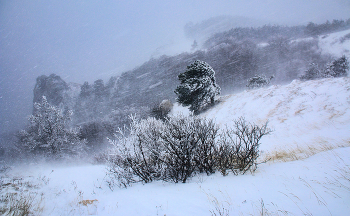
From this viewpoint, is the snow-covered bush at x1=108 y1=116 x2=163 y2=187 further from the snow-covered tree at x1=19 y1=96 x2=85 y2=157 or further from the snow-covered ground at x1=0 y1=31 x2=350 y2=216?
the snow-covered tree at x1=19 y1=96 x2=85 y2=157

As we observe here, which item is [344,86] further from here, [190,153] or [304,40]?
[304,40]

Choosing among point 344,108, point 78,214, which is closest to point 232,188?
point 78,214

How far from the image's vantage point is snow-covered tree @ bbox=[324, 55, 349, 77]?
23.4 metres

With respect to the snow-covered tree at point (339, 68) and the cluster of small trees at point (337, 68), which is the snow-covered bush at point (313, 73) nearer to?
the cluster of small trees at point (337, 68)

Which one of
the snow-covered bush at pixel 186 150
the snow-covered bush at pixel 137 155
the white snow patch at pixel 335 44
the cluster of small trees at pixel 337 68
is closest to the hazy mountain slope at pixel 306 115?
the snow-covered bush at pixel 186 150

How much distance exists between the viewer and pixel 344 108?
8.42 meters

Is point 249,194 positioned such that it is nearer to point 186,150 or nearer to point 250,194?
point 250,194

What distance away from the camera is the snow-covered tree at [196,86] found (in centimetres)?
2000

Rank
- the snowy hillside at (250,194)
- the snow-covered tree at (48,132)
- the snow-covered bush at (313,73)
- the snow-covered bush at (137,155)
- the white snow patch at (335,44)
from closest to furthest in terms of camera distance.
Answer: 1. the snowy hillside at (250,194)
2. the snow-covered bush at (137,155)
3. the snow-covered tree at (48,132)
4. the snow-covered bush at (313,73)
5. the white snow patch at (335,44)

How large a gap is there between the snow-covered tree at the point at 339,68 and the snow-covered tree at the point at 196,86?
21629 millimetres

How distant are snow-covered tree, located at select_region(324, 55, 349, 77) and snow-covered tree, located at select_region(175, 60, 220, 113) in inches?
852

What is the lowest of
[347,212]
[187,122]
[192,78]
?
[347,212]

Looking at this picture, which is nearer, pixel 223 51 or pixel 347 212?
pixel 347 212

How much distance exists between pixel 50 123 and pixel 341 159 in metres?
25.4
